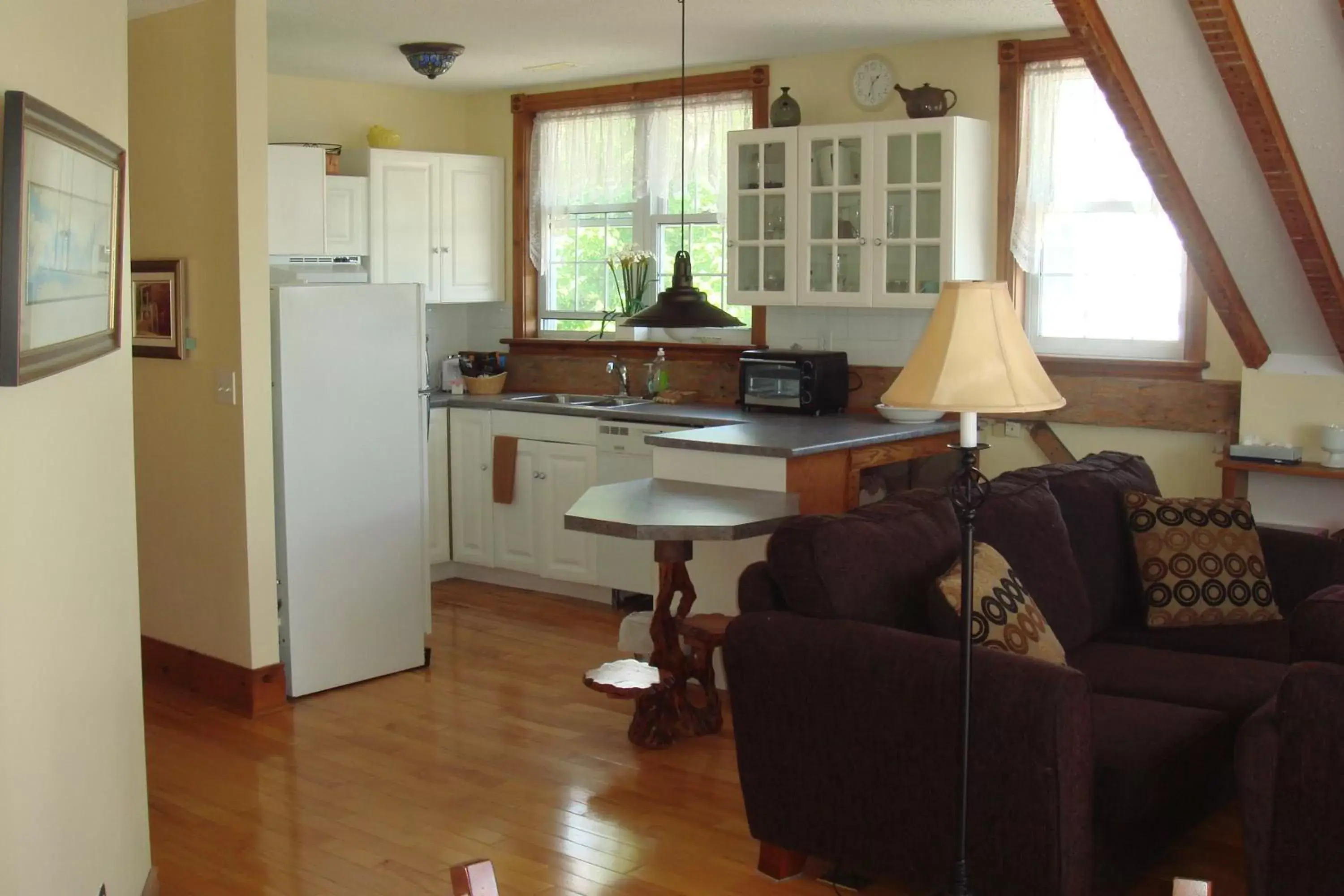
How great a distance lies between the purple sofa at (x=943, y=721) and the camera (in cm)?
283

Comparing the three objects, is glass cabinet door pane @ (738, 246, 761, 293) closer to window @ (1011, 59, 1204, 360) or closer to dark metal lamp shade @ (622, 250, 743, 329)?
dark metal lamp shade @ (622, 250, 743, 329)

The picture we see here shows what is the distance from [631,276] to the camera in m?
6.78

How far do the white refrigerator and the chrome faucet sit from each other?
1.70 meters

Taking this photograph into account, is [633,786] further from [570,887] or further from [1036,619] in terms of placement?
[1036,619]

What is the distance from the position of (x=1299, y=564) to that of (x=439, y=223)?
439cm

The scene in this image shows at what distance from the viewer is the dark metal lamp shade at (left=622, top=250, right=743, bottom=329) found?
4883mm

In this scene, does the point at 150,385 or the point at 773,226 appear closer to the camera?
the point at 150,385

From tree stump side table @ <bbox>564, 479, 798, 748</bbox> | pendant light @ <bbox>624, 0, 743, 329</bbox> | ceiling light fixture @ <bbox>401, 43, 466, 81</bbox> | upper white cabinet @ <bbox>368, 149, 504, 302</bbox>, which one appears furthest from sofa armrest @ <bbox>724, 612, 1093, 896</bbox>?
upper white cabinet @ <bbox>368, 149, 504, 302</bbox>

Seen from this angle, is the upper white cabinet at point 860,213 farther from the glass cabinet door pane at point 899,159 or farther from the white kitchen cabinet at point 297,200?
the white kitchen cabinet at point 297,200

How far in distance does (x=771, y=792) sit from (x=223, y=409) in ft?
8.13

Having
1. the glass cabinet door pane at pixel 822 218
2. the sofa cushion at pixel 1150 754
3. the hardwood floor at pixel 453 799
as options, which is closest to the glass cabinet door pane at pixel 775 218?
the glass cabinet door pane at pixel 822 218

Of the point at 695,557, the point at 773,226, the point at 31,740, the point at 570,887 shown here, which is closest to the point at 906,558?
the point at 570,887

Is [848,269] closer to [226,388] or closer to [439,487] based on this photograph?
[439,487]

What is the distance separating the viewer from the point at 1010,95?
557 cm
